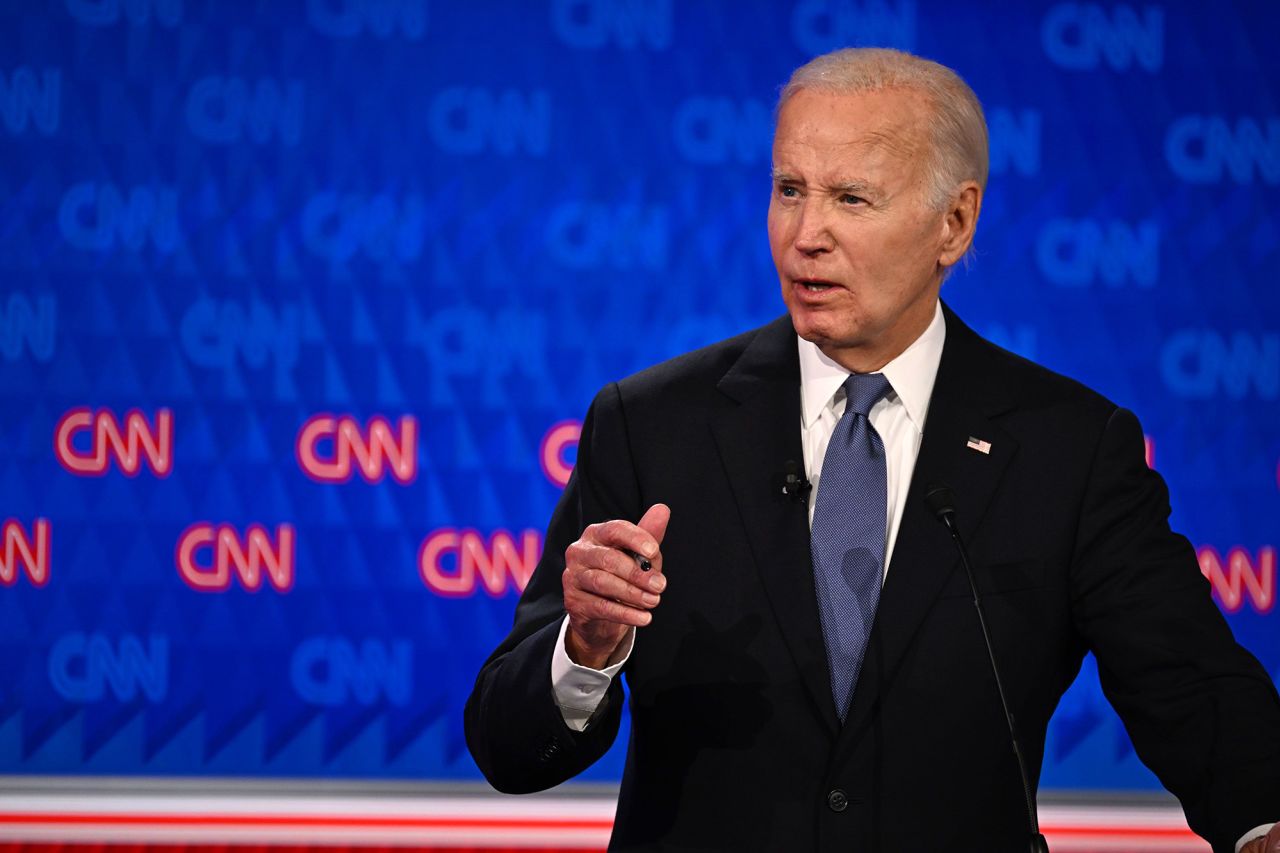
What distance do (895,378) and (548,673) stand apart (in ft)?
1.72

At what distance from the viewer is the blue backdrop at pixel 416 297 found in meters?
2.75

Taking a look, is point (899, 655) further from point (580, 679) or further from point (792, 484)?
point (580, 679)

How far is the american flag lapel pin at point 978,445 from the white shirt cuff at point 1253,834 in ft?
1.51

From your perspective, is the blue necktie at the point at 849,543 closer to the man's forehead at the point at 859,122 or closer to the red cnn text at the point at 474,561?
the man's forehead at the point at 859,122

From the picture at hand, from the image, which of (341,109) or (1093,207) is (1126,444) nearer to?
(1093,207)

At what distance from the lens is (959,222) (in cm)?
163

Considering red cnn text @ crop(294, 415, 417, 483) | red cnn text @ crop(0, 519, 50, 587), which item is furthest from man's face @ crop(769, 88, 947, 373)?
red cnn text @ crop(0, 519, 50, 587)

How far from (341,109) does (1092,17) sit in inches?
61.4

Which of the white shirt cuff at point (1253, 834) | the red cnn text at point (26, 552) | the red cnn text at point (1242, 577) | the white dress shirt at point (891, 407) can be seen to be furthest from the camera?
the red cnn text at point (1242, 577)

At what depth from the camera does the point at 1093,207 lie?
2902mm

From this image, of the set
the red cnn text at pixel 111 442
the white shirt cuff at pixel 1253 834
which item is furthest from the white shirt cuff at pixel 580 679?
the red cnn text at pixel 111 442

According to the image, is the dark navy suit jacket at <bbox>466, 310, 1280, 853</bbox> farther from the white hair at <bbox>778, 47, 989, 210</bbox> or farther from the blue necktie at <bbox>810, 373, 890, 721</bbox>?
the white hair at <bbox>778, 47, 989, 210</bbox>

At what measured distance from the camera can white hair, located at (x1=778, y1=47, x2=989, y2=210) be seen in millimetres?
1516

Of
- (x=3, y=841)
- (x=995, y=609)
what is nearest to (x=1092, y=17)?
(x=995, y=609)
